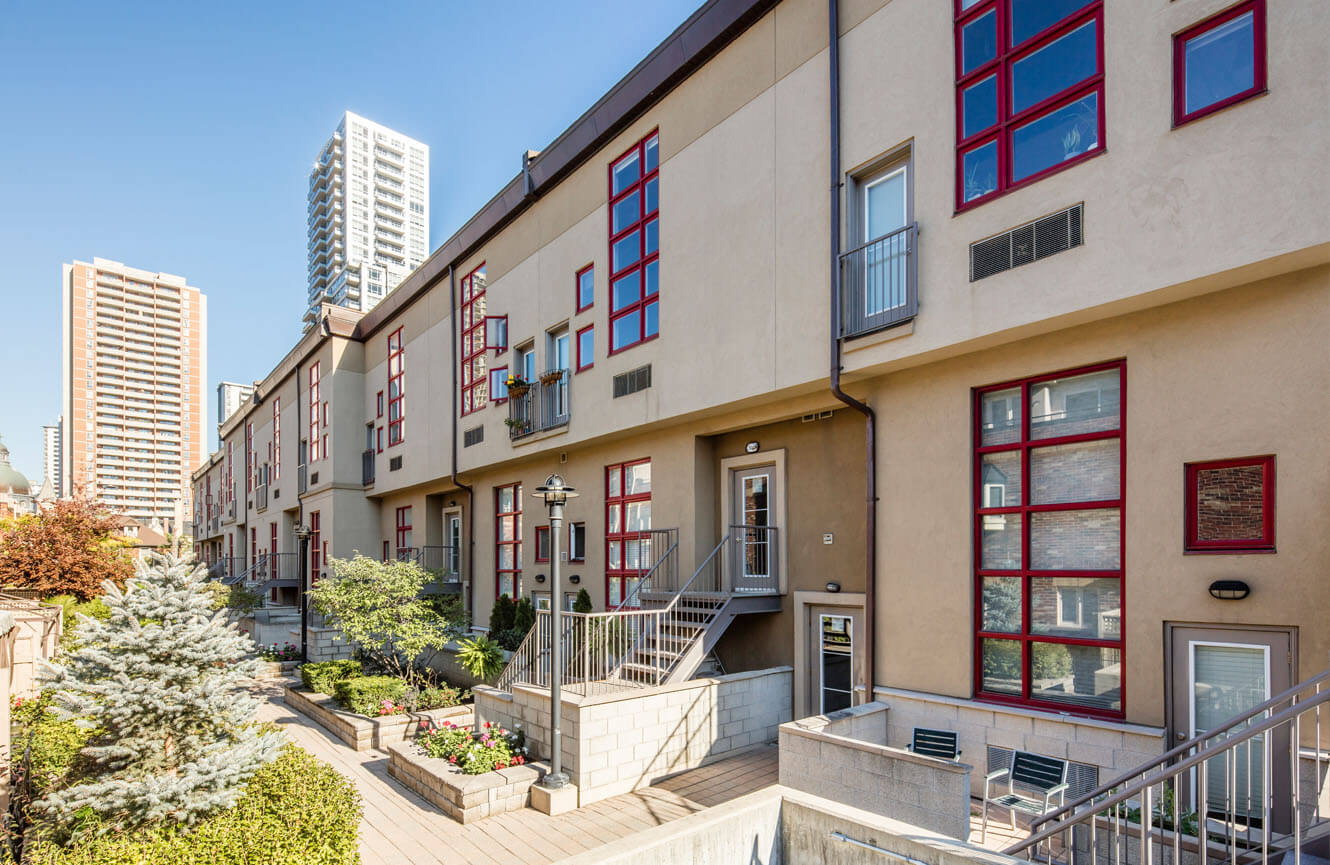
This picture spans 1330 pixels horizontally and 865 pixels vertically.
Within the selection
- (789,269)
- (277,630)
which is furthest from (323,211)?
(789,269)

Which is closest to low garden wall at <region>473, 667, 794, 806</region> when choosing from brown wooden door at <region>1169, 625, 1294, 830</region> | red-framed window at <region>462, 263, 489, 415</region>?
brown wooden door at <region>1169, 625, 1294, 830</region>

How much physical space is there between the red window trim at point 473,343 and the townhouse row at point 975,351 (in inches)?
143

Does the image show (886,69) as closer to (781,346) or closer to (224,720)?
(781,346)

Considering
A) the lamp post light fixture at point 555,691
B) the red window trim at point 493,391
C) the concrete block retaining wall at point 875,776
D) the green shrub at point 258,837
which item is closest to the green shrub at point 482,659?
the lamp post light fixture at point 555,691

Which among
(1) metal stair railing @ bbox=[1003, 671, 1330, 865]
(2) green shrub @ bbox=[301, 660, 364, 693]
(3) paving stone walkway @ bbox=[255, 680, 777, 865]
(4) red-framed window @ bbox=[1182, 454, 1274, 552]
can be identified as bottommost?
(2) green shrub @ bbox=[301, 660, 364, 693]

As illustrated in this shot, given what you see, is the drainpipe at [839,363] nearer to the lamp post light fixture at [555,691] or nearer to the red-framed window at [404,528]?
Answer: the lamp post light fixture at [555,691]

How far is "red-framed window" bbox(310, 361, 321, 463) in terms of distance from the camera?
25.3m

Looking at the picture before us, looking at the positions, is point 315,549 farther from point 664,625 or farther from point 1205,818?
point 1205,818

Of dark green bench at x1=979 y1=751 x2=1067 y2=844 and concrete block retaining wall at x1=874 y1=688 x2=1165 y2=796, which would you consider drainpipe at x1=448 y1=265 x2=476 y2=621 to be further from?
dark green bench at x1=979 y1=751 x2=1067 y2=844

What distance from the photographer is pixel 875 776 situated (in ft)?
21.2

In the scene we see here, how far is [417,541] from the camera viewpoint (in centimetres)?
2083

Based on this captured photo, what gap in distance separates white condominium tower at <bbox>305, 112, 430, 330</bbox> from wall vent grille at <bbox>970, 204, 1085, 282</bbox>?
85568mm

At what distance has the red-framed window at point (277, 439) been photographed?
96.2 feet

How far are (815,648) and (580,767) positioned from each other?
3.82 m
